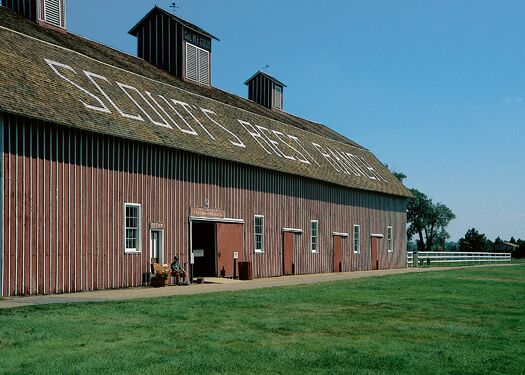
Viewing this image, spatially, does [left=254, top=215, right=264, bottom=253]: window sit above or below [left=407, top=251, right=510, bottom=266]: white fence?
above

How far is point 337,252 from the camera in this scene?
1481 inches

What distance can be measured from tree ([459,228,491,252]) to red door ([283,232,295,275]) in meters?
61.9

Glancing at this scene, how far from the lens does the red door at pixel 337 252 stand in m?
37.4

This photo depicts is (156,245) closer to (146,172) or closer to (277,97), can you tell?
(146,172)

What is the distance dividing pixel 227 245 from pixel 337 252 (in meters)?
11.3

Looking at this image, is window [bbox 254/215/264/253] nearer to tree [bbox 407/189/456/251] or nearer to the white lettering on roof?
the white lettering on roof

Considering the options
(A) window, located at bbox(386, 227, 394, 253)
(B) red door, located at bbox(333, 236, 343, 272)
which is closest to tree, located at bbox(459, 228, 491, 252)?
(A) window, located at bbox(386, 227, 394, 253)

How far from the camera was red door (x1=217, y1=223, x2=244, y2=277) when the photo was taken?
2742 cm

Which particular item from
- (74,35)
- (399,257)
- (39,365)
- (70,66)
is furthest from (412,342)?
(399,257)

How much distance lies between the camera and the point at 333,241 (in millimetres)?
37156

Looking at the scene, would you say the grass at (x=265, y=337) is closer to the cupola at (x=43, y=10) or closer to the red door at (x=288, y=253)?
the red door at (x=288, y=253)

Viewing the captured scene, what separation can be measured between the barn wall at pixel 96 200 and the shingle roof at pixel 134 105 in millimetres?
516

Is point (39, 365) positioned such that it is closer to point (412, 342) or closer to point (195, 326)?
point (195, 326)

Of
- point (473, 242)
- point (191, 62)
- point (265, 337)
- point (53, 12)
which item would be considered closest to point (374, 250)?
point (191, 62)
